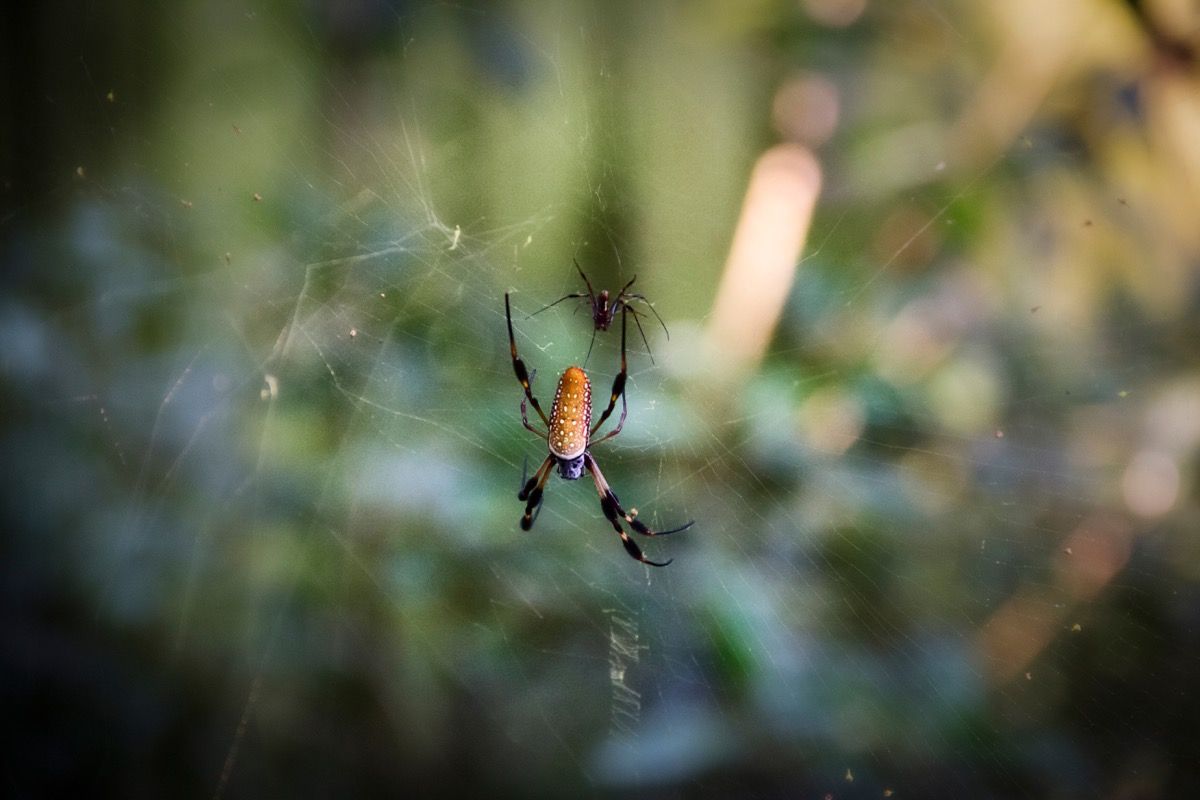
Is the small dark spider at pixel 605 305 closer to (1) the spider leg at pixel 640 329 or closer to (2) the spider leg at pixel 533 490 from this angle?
(1) the spider leg at pixel 640 329

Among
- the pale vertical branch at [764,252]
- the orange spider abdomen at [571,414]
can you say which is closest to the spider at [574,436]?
the orange spider abdomen at [571,414]

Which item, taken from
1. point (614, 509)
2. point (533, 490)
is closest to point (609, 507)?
point (614, 509)

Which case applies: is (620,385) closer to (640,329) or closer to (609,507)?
(640,329)

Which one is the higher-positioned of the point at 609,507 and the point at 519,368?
the point at 519,368

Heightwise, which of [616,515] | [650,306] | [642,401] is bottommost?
[616,515]

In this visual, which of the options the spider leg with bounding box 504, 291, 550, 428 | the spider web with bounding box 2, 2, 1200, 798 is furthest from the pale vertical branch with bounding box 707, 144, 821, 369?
the spider leg with bounding box 504, 291, 550, 428

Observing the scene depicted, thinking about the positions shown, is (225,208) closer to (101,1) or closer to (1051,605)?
(101,1)

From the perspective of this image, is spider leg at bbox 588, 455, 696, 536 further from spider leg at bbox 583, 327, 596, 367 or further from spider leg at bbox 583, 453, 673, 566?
spider leg at bbox 583, 327, 596, 367
